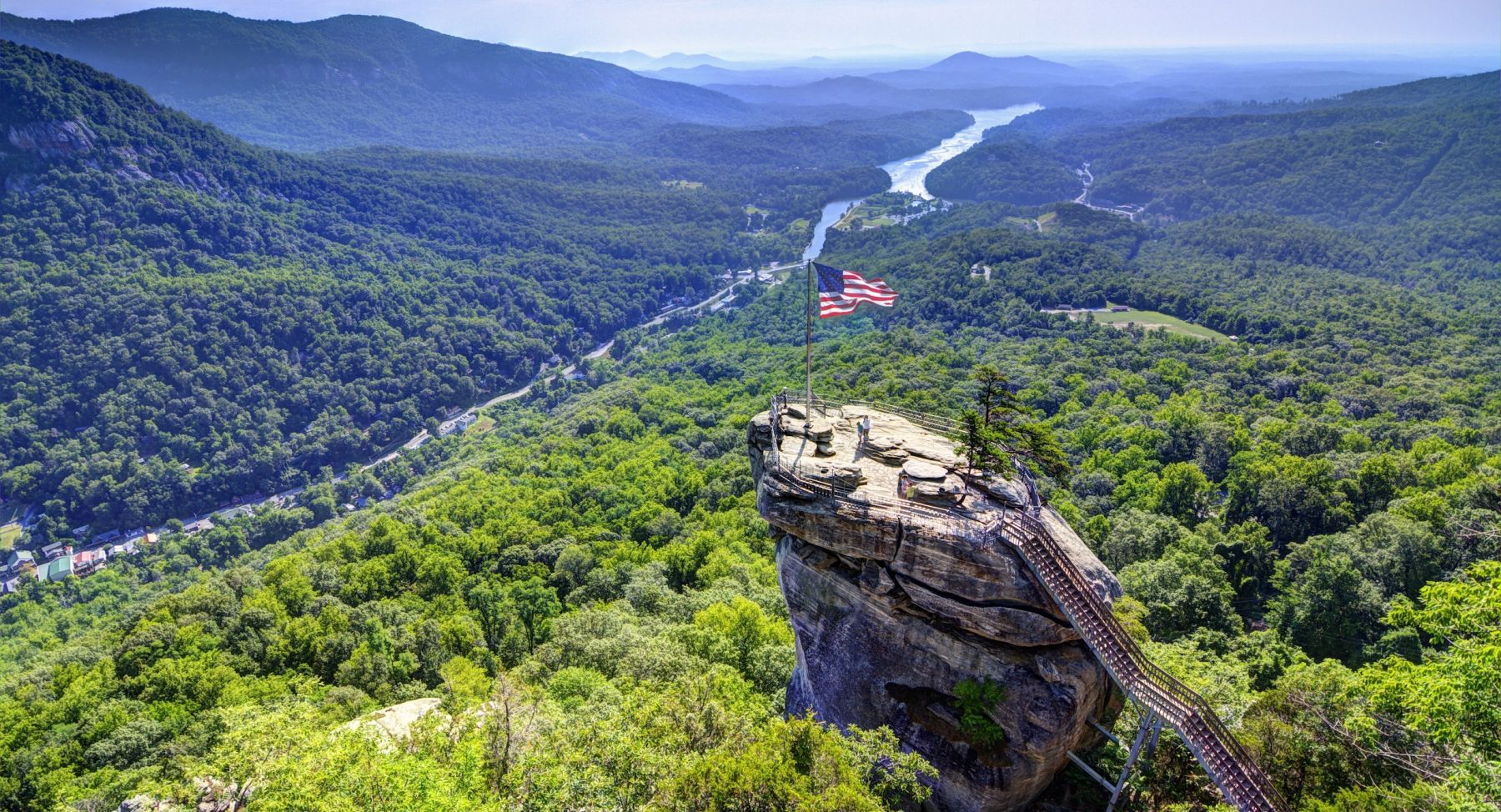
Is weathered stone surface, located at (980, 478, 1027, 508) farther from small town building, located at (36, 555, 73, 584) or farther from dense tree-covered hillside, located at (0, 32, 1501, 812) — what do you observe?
small town building, located at (36, 555, 73, 584)

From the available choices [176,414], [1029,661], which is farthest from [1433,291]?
[176,414]

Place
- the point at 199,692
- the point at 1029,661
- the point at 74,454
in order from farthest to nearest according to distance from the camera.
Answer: the point at 74,454
the point at 199,692
the point at 1029,661

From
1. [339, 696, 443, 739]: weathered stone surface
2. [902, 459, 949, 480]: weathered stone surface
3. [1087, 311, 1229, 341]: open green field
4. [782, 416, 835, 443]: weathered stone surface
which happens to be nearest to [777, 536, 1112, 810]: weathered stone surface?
[902, 459, 949, 480]: weathered stone surface

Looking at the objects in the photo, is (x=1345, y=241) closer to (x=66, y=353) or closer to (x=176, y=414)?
(x=176, y=414)

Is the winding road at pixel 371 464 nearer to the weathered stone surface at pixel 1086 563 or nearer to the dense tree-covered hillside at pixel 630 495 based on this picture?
the dense tree-covered hillside at pixel 630 495

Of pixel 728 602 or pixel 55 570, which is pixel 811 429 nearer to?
pixel 728 602

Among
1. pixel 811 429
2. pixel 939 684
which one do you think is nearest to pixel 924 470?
pixel 811 429

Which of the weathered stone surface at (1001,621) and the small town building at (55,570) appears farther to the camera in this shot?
the small town building at (55,570)

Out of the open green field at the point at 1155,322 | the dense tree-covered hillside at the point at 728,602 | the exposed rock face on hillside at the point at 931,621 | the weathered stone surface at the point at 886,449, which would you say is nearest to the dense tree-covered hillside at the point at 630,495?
the dense tree-covered hillside at the point at 728,602
